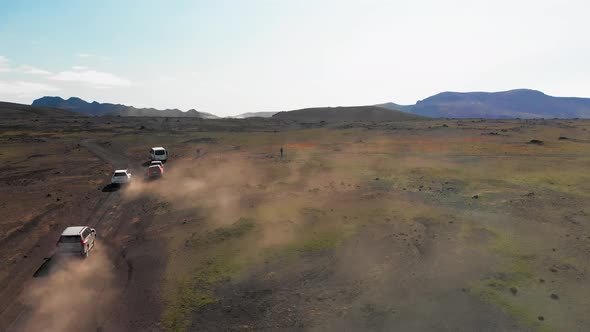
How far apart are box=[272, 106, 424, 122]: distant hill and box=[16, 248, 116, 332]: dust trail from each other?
15226cm

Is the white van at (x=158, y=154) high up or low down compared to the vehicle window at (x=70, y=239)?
up

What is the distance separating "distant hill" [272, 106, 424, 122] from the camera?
174125 mm

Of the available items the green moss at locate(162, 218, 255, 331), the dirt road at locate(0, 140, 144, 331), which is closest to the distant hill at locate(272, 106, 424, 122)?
the dirt road at locate(0, 140, 144, 331)

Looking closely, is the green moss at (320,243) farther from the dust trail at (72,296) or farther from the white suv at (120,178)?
the white suv at (120,178)

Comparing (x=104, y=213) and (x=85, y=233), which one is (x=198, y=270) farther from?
(x=104, y=213)

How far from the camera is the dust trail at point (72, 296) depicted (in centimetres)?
1614

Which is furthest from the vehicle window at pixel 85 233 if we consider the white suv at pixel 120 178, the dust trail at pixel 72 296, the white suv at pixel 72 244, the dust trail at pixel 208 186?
the white suv at pixel 120 178

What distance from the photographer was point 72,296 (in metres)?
18.3

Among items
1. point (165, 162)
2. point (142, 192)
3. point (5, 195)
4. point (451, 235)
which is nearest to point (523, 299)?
point (451, 235)

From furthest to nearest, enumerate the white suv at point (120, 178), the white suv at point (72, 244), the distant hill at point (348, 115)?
the distant hill at point (348, 115) → the white suv at point (120, 178) → the white suv at point (72, 244)

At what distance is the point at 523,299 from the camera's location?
17156 mm

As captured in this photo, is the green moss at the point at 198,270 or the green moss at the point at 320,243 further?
Result: the green moss at the point at 320,243

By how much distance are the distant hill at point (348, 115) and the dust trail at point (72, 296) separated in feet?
500

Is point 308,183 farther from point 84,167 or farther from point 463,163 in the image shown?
point 84,167
